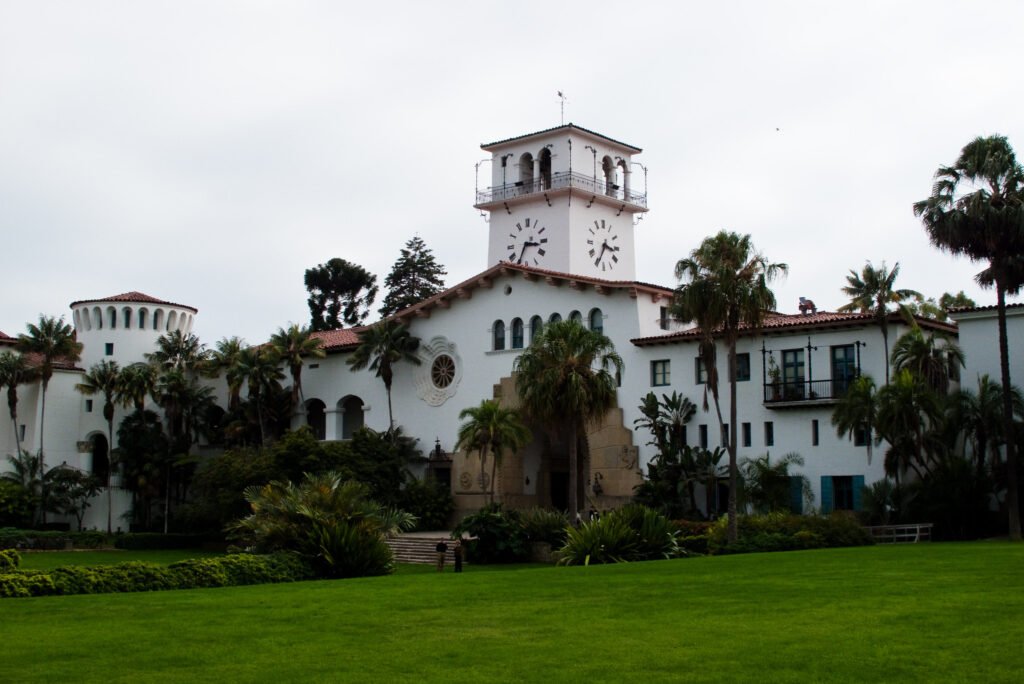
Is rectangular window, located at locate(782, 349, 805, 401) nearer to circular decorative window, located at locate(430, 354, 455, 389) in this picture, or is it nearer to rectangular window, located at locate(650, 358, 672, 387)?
rectangular window, located at locate(650, 358, 672, 387)

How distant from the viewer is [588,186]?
71.1m

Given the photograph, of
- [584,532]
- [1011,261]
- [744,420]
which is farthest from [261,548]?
[1011,261]

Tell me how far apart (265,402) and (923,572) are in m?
46.3

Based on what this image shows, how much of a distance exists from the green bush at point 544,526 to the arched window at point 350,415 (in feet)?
75.3

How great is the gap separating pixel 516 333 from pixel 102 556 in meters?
21.7

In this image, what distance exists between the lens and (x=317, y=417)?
72.1 meters

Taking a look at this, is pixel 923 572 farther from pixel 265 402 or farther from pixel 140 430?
pixel 140 430

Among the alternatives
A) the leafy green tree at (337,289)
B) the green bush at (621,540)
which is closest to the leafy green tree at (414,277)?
the leafy green tree at (337,289)

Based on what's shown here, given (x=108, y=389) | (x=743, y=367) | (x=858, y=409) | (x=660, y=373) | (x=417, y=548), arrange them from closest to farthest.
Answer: (x=858, y=409) → (x=743, y=367) → (x=417, y=548) → (x=660, y=373) → (x=108, y=389)

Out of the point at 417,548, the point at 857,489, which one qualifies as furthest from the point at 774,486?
the point at 417,548

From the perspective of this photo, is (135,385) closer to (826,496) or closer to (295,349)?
(295,349)

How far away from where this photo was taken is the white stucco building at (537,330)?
49188mm

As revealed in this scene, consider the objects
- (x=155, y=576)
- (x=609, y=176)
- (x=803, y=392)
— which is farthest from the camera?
(x=609, y=176)

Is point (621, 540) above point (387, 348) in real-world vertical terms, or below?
below
